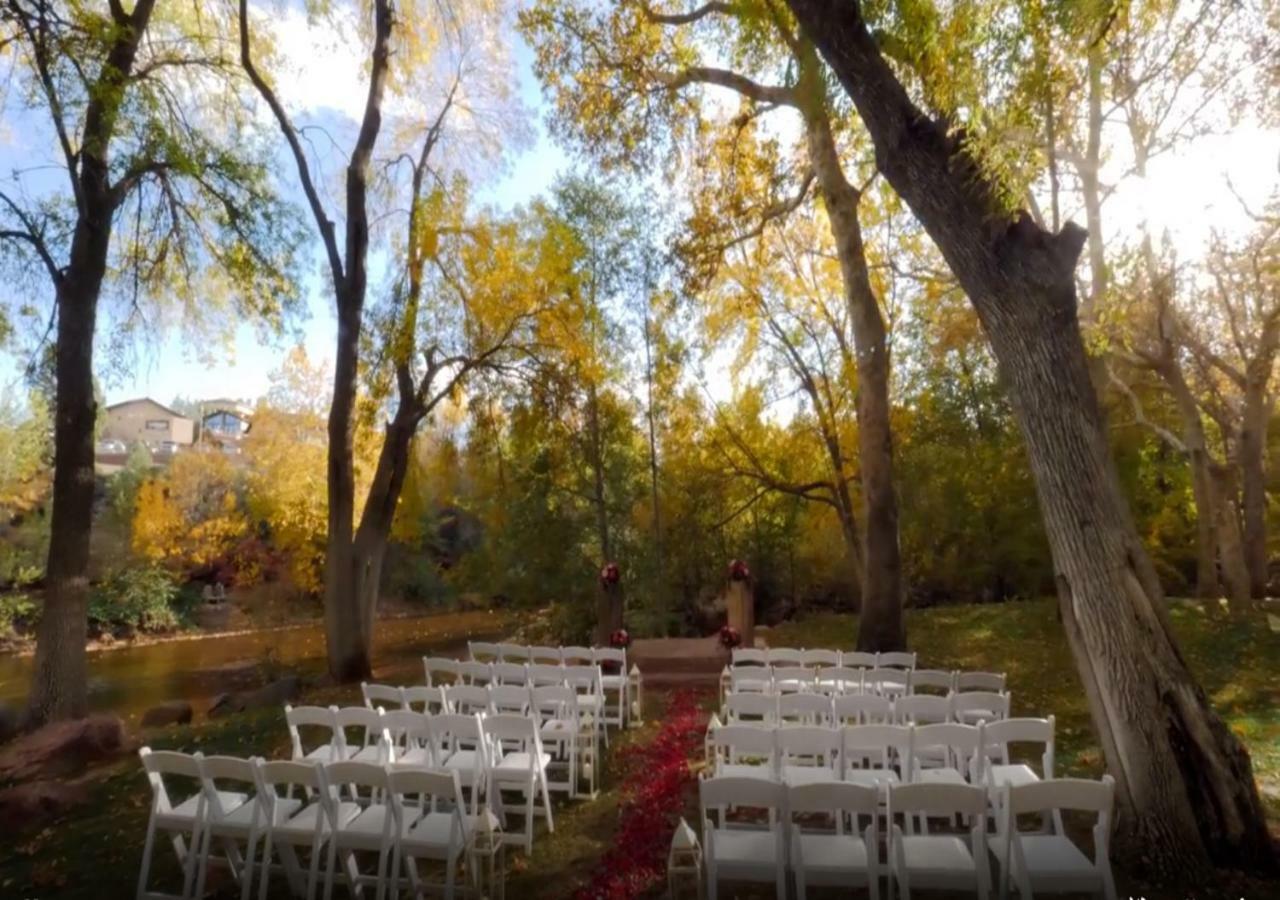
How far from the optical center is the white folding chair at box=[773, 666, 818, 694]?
715 centimetres

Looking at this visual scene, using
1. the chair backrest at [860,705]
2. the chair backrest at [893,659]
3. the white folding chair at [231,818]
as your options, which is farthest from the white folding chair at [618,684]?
the white folding chair at [231,818]

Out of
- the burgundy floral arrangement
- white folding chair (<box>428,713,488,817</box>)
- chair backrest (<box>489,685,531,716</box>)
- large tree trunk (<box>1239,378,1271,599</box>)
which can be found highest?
large tree trunk (<box>1239,378,1271,599</box>)

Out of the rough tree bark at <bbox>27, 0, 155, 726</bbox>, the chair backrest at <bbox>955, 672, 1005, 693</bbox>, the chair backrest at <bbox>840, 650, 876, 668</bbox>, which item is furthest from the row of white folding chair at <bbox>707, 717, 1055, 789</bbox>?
the rough tree bark at <bbox>27, 0, 155, 726</bbox>

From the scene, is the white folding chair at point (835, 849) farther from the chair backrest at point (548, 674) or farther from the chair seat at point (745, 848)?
the chair backrest at point (548, 674)

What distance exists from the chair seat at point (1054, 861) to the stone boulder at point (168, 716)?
10.8m

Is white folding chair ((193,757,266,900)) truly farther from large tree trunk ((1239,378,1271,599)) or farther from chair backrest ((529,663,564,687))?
large tree trunk ((1239,378,1271,599))

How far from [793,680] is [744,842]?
3606 mm

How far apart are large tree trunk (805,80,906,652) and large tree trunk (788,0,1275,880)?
18.8 feet

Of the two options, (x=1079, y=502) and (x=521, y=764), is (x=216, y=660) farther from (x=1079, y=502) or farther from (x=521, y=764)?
(x=1079, y=502)

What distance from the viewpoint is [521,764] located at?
5.20 metres

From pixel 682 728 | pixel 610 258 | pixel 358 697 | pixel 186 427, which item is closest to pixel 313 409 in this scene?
pixel 610 258

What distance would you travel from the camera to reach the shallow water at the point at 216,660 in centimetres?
1579

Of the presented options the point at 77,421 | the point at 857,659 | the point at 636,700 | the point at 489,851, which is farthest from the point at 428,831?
the point at 77,421

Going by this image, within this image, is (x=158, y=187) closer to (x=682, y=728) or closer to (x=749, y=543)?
(x=682, y=728)
